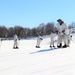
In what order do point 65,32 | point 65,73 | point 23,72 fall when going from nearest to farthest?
point 65,73, point 23,72, point 65,32

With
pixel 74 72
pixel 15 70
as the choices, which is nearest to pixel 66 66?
pixel 74 72

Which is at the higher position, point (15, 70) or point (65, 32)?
point (65, 32)

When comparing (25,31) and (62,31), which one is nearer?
(62,31)

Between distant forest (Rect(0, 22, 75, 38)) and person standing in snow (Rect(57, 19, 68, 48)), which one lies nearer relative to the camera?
person standing in snow (Rect(57, 19, 68, 48))

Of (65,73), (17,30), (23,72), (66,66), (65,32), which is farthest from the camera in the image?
(17,30)

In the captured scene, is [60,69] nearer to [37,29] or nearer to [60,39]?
[60,39]

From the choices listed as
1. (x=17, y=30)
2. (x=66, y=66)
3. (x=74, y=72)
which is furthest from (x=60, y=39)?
(x=17, y=30)

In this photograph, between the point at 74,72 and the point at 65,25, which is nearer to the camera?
the point at 74,72

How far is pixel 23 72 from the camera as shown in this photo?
20.1 ft

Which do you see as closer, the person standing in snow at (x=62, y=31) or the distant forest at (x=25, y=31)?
the person standing in snow at (x=62, y=31)

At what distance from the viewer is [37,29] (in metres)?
138

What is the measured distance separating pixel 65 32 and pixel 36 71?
722 centimetres

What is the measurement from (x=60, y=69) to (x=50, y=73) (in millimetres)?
461

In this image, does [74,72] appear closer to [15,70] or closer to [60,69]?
[60,69]
